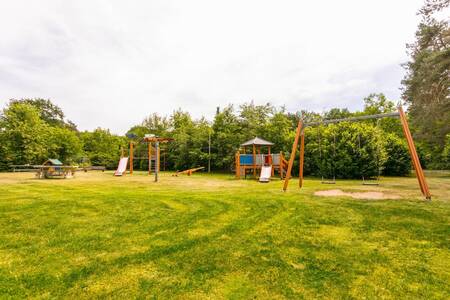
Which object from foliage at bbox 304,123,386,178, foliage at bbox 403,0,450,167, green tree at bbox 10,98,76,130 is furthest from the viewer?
green tree at bbox 10,98,76,130

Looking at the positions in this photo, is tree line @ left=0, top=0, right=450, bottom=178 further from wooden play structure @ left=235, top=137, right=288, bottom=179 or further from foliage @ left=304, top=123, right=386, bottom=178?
wooden play structure @ left=235, top=137, right=288, bottom=179

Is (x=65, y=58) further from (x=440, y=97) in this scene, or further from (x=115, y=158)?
(x=440, y=97)

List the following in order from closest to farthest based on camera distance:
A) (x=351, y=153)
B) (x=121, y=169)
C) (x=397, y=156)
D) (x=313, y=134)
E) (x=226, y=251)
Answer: (x=226, y=251)
(x=351, y=153)
(x=313, y=134)
(x=397, y=156)
(x=121, y=169)

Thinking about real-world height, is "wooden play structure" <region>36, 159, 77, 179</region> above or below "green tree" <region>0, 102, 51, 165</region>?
below

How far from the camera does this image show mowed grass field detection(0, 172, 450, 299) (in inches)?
104

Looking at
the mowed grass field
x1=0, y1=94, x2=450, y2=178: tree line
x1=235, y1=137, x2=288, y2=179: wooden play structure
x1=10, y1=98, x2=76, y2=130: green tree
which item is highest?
x1=10, y1=98, x2=76, y2=130: green tree

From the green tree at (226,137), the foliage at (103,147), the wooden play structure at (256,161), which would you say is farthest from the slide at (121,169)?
the foliage at (103,147)

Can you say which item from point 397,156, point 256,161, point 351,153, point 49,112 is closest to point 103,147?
point 49,112

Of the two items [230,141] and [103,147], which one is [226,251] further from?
[103,147]

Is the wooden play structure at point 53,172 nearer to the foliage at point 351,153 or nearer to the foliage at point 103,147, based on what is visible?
the foliage at point 103,147

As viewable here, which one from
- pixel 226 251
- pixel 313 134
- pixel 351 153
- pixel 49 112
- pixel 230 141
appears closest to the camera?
pixel 226 251

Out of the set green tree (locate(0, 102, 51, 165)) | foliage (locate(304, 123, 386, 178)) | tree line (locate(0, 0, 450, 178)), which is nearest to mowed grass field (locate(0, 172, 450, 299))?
tree line (locate(0, 0, 450, 178))

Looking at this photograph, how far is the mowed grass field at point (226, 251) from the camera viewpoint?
104 inches

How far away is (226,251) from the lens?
3.60 meters
